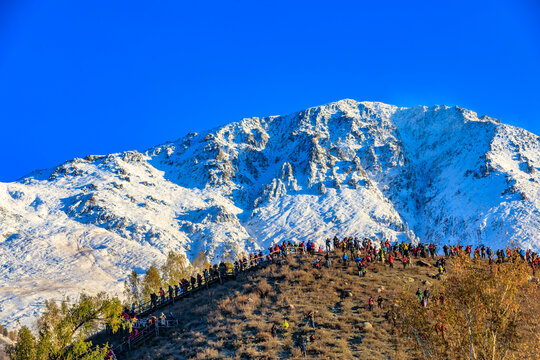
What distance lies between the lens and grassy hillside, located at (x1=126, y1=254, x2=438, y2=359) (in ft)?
76.4

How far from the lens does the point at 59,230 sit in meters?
120

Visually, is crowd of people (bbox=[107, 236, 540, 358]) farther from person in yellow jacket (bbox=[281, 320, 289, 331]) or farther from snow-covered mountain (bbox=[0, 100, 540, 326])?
snow-covered mountain (bbox=[0, 100, 540, 326])

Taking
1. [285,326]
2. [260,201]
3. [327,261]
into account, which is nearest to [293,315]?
[285,326]

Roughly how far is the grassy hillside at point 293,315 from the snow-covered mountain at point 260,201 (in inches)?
2727

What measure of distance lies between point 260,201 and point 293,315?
133946mm

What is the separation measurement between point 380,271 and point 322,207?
110 meters

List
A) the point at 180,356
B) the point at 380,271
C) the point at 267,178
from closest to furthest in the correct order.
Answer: the point at 180,356
the point at 380,271
the point at 267,178

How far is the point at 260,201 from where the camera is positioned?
16150 centimetres

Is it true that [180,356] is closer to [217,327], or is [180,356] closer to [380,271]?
[217,327]

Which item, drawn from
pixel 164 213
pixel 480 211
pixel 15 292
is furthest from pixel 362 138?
pixel 15 292

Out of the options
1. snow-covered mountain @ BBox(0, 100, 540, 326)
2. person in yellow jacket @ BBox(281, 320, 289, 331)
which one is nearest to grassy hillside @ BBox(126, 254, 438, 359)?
person in yellow jacket @ BBox(281, 320, 289, 331)

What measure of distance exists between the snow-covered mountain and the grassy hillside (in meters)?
69.3

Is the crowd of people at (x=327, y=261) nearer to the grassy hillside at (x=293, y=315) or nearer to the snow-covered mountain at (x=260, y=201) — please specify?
the grassy hillside at (x=293, y=315)

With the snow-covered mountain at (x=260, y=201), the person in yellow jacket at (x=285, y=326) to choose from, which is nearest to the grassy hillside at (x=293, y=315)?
the person in yellow jacket at (x=285, y=326)
